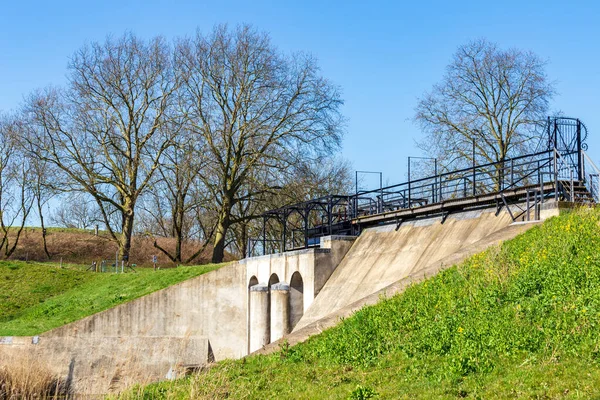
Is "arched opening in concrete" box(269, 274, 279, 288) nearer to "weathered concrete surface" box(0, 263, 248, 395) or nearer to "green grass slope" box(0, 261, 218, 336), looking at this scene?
"weathered concrete surface" box(0, 263, 248, 395)

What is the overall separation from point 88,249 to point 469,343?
44216mm

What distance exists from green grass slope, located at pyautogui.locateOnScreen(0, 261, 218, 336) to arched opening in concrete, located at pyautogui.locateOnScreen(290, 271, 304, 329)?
594 cm

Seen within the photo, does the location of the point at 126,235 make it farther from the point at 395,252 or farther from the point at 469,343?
the point at 469,343

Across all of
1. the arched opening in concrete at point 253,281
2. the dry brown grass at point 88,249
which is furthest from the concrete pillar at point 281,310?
the dry brown grass at point 88,249

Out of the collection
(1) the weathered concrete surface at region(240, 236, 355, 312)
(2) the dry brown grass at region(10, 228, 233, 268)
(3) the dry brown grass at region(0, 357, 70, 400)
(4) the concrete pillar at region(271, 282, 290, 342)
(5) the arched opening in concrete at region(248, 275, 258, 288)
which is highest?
(2) the dry brown grass at region(10, 228, 233, 268)

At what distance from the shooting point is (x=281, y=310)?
25.8m

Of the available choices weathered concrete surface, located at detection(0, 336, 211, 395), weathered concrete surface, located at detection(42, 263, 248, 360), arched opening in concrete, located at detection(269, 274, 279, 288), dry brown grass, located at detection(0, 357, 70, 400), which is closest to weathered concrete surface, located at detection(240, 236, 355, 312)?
arched opening in concrete, located at detection(269, 274, 279, 288)

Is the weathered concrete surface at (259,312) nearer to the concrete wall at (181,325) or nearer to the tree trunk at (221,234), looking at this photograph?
the concrete wall at (181,325)

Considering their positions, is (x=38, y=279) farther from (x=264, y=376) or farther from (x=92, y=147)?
(x=264, y=376)

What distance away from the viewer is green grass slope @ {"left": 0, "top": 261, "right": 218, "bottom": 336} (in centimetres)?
2958

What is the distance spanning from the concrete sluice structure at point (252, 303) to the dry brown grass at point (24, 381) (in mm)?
1019

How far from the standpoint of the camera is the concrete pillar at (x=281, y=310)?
84.2ft

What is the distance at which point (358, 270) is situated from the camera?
23.3 meters

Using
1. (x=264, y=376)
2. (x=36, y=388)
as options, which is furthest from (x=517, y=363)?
(x=36, y=388)
